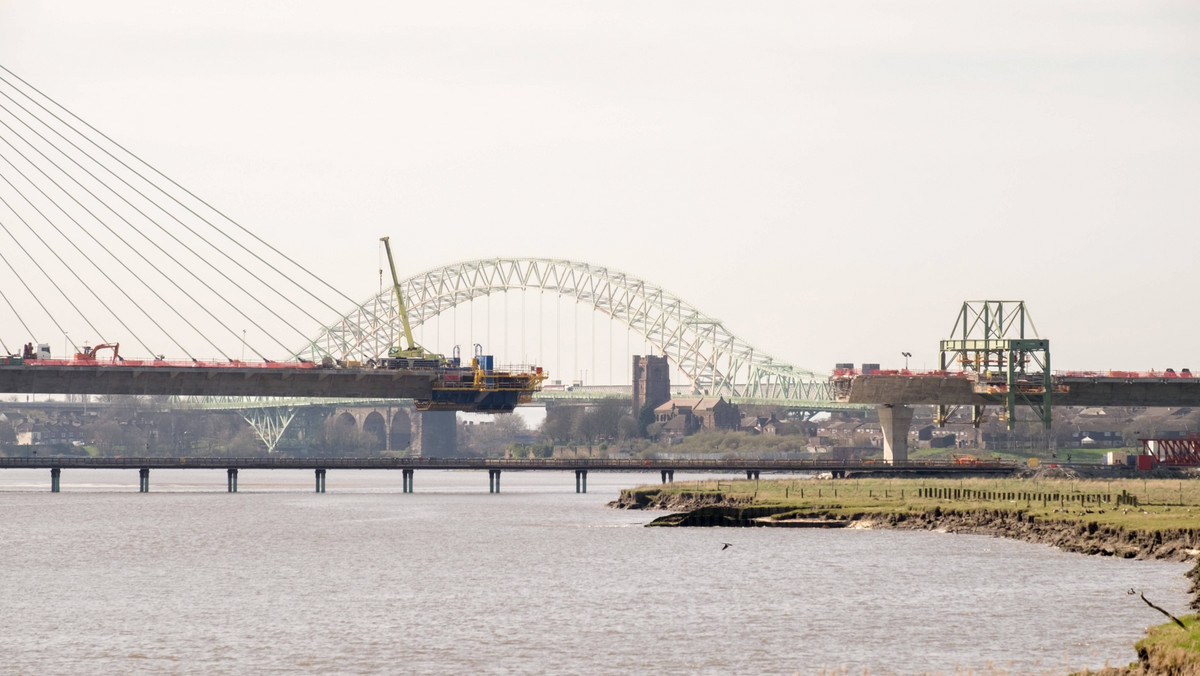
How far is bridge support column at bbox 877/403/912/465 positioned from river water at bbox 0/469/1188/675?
183 ft

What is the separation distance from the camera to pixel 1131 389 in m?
164

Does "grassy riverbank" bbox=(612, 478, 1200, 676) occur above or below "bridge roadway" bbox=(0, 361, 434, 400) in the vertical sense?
below

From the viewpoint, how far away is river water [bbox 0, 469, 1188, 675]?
5231 cm

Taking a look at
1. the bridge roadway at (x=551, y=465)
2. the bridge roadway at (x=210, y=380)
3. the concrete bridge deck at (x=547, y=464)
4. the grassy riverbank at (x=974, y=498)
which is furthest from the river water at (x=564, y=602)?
the concrete bridge deck at (x=547, y=464)

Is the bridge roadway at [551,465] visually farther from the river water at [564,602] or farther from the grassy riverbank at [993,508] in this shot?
the river water at [564,602]

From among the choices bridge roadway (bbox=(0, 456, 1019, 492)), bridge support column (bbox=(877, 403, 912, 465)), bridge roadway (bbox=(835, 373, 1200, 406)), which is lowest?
bridge roadway (bbox=(0, 456, 1019, 492))

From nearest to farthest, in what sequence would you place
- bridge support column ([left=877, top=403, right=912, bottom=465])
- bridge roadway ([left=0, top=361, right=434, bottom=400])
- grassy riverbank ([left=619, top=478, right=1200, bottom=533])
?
grassy riverbank ([left=619, top=478, right=1200, bottom=533])
bridge roadway ([left=0, top=361, right=434, bottom=400])
bridge support column ([left=877, top=403, right=912, bottom=465])

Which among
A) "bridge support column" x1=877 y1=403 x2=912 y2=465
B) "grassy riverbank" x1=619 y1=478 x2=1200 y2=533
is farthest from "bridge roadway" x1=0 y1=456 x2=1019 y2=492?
"grassy riverbank" x1=619 y1=478 x2=1200 y2=533

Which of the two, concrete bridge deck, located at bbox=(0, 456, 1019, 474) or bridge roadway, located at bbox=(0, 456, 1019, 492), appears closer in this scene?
bridge roadway, located at bbox=(0, 456, 1019, 492)

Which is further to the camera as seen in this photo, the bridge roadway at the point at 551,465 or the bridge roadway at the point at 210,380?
the bridge roadway at the point at 551,465

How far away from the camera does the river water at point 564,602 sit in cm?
5231

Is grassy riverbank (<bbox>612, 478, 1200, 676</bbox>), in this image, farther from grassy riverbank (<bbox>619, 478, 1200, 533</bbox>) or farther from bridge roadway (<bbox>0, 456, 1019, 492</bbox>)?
bridge roadway (<bbox>0, 456, 1019, 492</bbox>)

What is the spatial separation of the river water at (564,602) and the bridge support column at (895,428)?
55.7 m

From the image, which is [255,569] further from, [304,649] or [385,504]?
[385,504]
